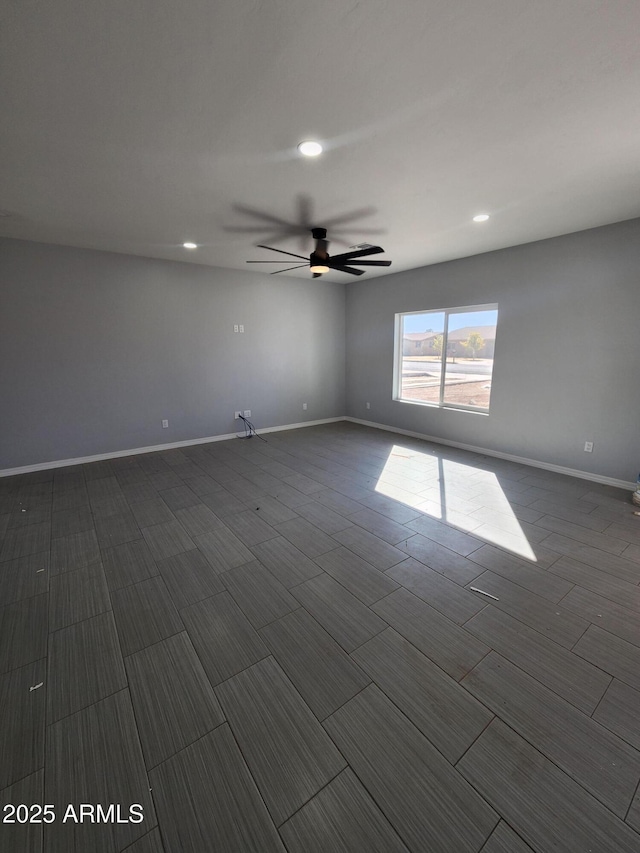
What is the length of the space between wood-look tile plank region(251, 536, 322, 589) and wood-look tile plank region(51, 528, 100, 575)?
1.19 metres

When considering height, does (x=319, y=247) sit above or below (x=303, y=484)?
above

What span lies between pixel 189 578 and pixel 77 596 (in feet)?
2.13

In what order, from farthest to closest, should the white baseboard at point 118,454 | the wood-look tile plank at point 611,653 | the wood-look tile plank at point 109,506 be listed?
1. the white baseboard at point 118,454
2. the wood-look tile plank at point 109,506
3. the wood-look tile plank at point 611,653

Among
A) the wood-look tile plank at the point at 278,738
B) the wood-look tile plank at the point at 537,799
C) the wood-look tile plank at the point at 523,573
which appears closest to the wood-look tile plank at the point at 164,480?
the wood-look tile plank at the point at 278,738

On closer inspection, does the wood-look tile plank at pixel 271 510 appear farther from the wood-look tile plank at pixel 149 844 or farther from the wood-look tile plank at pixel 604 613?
the wood-look tile plank at pixel 604 613

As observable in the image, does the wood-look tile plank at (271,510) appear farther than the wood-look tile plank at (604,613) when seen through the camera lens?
Yes

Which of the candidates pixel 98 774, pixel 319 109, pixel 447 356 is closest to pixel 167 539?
pixel 98 774

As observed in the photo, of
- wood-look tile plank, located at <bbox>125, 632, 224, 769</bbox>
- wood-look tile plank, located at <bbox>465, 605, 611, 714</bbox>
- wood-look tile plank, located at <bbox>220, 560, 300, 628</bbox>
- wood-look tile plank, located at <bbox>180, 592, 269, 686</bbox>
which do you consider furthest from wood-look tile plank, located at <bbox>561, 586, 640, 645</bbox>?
wood-look tile plank, located at <bbox>125, 632, 224, 769</bbox>

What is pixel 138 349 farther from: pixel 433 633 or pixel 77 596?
pixel 433 633

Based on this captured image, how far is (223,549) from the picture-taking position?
2.52m

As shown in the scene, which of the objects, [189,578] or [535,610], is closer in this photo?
[535,610]

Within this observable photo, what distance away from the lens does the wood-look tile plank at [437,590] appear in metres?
1.92

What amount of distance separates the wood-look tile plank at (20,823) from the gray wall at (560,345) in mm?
4828

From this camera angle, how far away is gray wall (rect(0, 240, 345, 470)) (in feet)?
12.7
